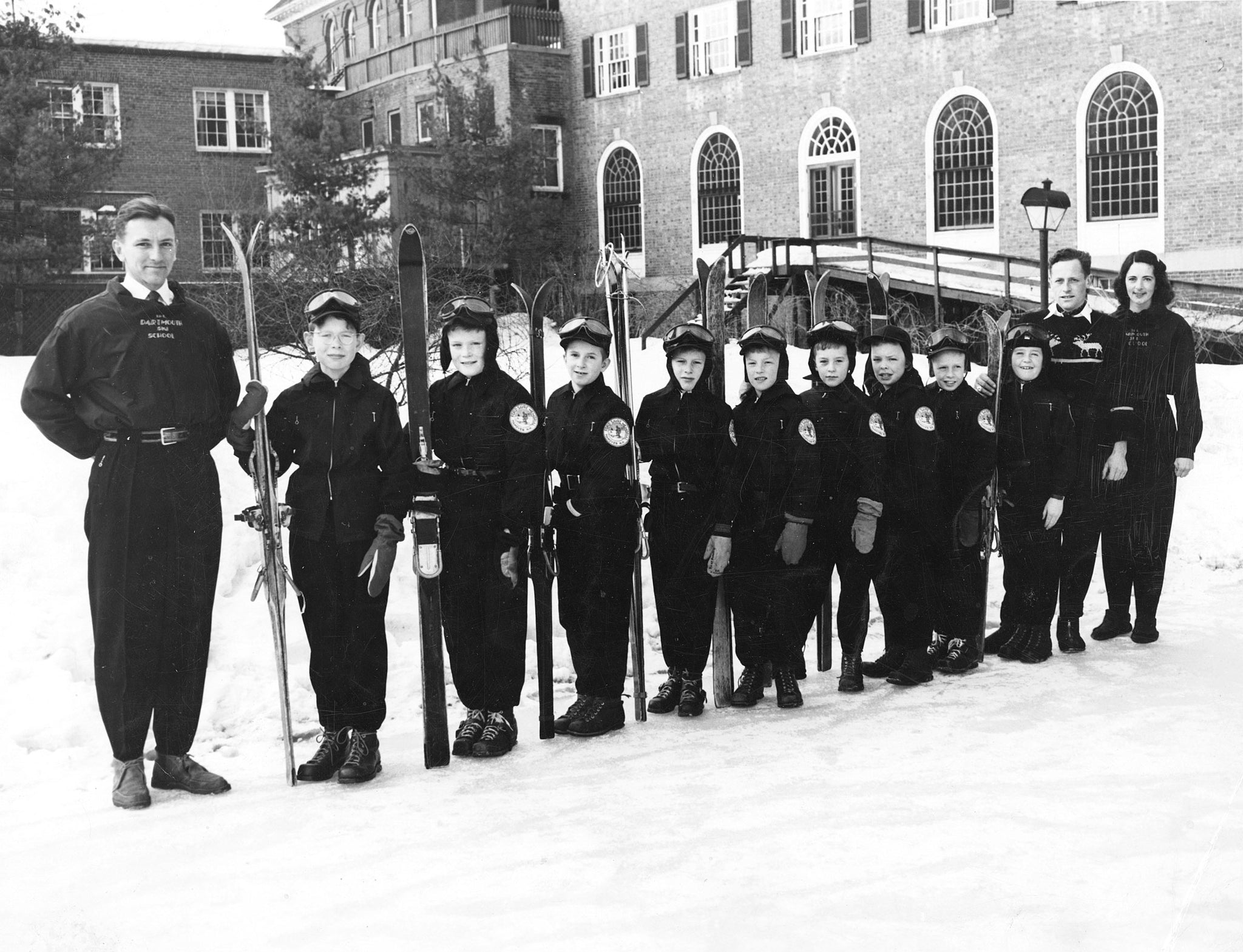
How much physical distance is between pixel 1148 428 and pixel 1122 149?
625 inches

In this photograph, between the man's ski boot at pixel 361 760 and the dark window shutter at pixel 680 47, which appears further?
the dark window shutter at pixel 680 47

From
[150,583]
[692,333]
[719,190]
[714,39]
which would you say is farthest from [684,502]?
[714,39]

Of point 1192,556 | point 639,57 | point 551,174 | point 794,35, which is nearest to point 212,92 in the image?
point 551,174

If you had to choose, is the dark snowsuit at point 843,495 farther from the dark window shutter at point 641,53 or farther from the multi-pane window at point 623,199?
A: the dark window shutter at point 641,53

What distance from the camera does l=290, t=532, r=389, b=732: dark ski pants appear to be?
202 inches

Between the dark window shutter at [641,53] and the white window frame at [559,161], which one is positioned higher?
the dark window shutter at [641,53]

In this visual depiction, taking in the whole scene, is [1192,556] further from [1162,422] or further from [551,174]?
[551,174]

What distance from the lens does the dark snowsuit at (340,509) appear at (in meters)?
5.11

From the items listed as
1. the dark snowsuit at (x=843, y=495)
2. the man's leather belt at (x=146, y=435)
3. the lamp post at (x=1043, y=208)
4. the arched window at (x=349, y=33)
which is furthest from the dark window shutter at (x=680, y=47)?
the man's leather belt at (x=146, y=435)

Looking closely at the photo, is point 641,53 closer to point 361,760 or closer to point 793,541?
point 793,541

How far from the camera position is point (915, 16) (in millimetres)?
23594

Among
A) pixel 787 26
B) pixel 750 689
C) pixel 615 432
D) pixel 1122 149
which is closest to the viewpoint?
pixel 615 432

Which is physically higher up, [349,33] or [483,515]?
[349,33]

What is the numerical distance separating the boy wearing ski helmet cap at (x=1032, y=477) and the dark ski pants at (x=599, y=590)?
7.93ft
